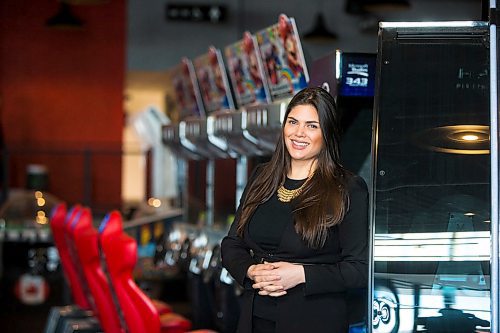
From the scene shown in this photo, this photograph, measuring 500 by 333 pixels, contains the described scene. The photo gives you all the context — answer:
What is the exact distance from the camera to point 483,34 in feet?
8.63

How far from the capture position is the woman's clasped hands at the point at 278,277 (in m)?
2.65

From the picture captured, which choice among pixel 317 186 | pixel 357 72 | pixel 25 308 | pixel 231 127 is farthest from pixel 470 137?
pixel 25 308

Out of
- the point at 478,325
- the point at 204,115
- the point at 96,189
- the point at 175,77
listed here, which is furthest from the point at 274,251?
the point at 96,189

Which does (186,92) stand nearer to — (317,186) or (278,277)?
(317,186)

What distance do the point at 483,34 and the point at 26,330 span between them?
206 inches

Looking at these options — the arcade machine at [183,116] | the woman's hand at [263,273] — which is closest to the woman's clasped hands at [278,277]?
the woman's hand at [263,273]

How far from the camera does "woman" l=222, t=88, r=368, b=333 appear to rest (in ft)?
8.78

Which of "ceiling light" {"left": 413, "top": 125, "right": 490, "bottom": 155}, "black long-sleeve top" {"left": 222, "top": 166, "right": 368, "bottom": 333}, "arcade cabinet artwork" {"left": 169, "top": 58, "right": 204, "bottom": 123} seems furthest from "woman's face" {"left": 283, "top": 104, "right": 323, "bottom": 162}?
"arcade cabinet artwork" {"left": 169, "top": 58, "right": 204, "bottom": 123}

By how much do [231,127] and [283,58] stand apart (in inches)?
31.8

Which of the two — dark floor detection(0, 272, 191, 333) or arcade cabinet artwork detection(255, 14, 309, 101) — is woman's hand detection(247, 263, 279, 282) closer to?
arcade cabinet artwork detection(255, 14, 309, 101)

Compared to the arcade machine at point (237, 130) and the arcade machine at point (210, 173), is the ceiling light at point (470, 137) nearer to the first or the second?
the arcade machine at point (237, 130)

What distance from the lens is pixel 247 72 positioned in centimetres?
524

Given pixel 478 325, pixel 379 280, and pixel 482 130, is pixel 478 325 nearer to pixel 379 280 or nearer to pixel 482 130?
pixel 379 280

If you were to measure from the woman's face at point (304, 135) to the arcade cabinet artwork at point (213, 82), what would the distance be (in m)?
3.09
